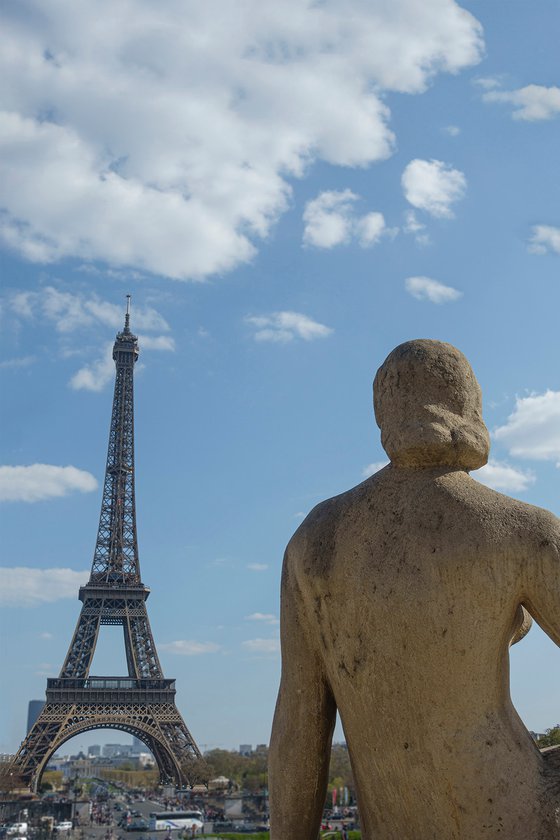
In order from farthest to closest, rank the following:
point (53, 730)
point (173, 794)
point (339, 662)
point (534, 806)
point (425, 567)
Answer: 1. point (173, 794)
2. point (53, 730)
3. point (339, 662)
4. point (425, 567)
5. point (534, 806)

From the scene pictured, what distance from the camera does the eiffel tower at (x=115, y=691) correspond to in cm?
5397

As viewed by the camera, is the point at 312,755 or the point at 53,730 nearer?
the point at 312,755

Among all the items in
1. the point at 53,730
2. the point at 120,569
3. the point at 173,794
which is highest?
the point at 120,569

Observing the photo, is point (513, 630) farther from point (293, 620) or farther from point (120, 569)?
point (120, 569)

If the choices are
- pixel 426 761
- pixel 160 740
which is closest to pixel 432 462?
pixel 426 761

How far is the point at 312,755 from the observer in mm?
2830

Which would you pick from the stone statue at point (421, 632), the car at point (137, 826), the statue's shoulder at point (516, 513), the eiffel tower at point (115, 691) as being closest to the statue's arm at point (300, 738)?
the stone statue at point (421, 632)

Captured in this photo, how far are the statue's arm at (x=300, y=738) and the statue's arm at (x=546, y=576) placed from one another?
738mm

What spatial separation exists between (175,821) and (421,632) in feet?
149

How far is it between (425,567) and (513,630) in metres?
0.32

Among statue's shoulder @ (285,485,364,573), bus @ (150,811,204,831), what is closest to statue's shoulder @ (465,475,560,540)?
statue's shoulder @ (285,485,364,573)

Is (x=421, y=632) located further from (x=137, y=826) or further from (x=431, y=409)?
(x=137, y=826)

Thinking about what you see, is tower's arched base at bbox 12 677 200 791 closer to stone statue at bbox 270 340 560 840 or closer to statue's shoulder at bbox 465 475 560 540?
stone statue at bbox 270 340 560 840

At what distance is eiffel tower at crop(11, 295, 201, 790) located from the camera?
54.0m
